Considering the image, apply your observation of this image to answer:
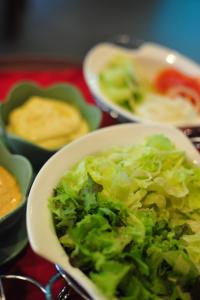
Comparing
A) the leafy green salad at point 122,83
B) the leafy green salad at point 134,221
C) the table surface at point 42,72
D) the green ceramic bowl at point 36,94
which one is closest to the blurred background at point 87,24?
the table surface at point 42,72

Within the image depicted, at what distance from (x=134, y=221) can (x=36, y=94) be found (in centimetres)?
71

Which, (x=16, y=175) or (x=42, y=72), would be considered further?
(x=42, y=72)

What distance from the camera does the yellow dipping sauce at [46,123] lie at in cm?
127

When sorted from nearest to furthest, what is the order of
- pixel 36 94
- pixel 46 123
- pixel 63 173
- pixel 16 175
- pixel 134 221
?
pixel 134 221
pixel 63 173
pixel 16 175
pixel 46 123
pixel 36 94

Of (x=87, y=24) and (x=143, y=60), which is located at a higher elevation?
(x=143, y=60)

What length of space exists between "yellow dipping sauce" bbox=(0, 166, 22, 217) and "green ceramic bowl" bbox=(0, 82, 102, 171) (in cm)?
12

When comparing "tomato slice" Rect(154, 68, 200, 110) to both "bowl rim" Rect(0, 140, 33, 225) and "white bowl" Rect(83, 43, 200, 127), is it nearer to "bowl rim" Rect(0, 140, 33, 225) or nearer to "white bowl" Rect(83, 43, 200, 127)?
"white bowl" Rect(83, 43, 200, 127)

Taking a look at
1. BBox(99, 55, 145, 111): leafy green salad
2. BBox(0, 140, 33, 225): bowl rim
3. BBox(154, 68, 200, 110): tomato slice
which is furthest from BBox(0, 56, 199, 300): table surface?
BBox(0, 140, 33, 225): bowl rim

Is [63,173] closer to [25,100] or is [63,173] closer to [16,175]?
[16,175]

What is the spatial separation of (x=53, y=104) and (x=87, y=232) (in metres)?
0.68

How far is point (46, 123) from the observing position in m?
1.31

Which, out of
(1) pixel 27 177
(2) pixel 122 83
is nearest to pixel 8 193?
(1) pixel 27 177

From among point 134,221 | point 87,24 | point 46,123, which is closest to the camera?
point 134,221

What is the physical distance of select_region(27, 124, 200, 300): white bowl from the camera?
761 millimetres
